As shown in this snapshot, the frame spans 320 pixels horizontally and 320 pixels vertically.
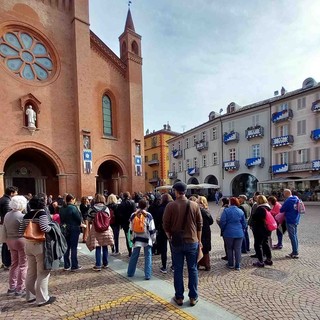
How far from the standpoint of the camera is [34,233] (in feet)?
13.2

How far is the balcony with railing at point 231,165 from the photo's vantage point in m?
31.1

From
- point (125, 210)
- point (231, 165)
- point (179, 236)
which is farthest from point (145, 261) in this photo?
point (231, 165)

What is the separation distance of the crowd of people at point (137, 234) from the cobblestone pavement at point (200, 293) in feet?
0.82

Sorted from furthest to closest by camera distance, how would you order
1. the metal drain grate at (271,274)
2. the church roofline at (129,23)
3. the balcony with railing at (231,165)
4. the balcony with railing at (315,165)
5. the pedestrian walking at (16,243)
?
the balcony with railing at (231,165), the church roofline at (129,23), the balcony with railing at (315,165), the metal drain grate at (271,274), the pedestrian walking at (16,243)

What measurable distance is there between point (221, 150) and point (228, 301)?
3028cm

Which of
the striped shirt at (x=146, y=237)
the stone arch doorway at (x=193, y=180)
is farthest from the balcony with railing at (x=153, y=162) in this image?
the striped shirt at (x=146, y=237)

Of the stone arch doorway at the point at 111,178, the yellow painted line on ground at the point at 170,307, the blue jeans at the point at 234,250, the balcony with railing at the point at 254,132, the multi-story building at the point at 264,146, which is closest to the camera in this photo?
the yellow painted line on ground at the point at 170,307

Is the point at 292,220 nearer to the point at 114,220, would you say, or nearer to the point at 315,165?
the point at 114,220

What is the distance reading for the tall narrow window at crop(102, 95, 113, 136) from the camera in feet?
74.7

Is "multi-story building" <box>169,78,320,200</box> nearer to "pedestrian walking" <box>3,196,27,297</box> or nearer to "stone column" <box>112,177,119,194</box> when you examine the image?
"stone column" <box>112,177,119,194</box>

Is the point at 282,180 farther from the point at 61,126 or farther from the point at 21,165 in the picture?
the point at 21,165

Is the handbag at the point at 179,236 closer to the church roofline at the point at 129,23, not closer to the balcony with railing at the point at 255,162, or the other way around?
the church roofline at the point at 129,23

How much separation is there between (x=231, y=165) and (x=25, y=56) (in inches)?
980

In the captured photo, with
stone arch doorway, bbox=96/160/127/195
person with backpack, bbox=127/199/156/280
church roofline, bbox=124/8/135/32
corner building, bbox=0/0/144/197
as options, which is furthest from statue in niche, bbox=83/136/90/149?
person with backpack, bbox=127/199/156/280
